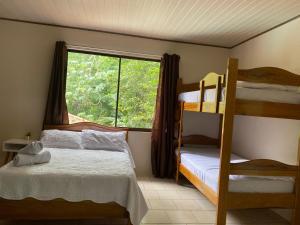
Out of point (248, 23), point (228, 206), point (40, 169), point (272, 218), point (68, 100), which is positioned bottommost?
point (272, 218)

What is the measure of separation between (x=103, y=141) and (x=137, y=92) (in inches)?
45.2

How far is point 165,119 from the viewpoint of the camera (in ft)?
14.0

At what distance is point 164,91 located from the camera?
14.0 feet

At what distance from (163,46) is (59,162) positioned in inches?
104

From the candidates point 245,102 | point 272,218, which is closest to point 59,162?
point 245,102

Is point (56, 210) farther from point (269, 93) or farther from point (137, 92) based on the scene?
point (137, 92)

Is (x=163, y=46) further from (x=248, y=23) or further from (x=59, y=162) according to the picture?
(x=59, y=162)

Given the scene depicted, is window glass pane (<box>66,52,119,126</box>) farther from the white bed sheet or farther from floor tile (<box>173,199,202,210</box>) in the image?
the white bed sheet

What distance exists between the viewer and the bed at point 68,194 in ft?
7.35

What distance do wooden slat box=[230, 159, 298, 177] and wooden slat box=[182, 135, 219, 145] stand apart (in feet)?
6.62

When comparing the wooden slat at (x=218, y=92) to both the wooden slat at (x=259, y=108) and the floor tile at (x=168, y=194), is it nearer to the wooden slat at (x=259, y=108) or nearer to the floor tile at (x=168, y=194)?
the wooden slat at (x=259, y=108)

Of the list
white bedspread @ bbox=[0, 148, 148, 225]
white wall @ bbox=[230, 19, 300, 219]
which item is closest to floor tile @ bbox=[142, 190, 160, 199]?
white bedspread @ bbox=[0, 148, 148, 225]

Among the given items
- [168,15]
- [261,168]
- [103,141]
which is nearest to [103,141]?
[103,141]

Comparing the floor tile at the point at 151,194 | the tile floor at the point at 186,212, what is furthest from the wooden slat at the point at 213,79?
the floor tile at the point at 151,194
